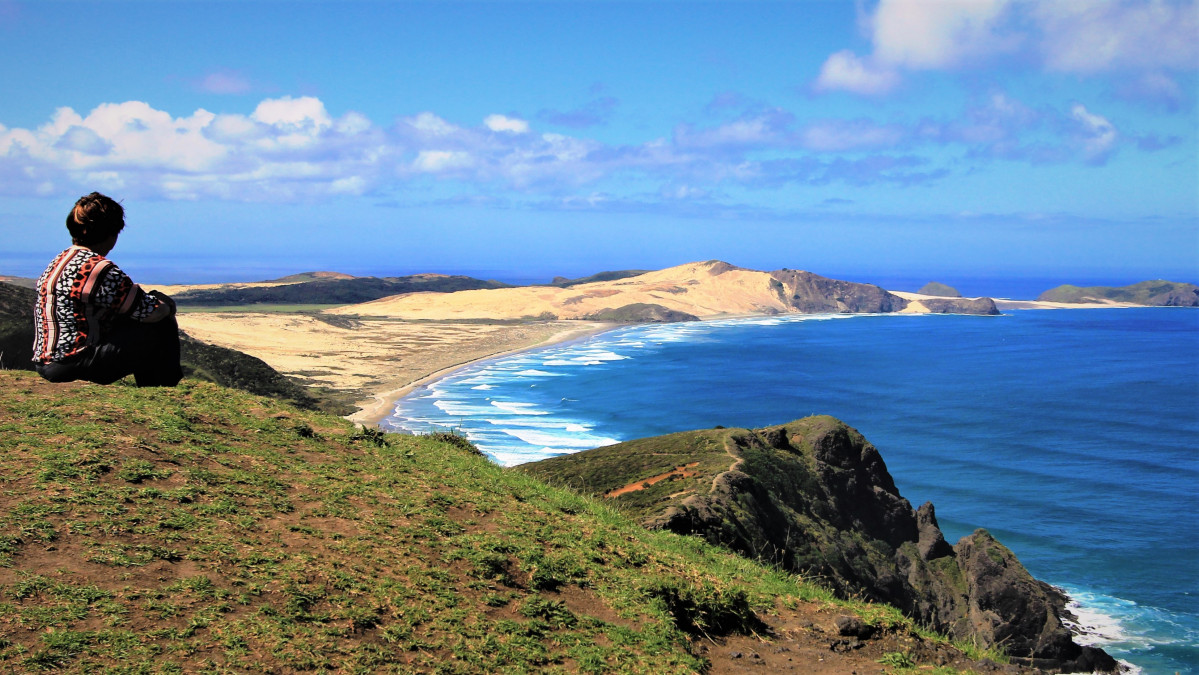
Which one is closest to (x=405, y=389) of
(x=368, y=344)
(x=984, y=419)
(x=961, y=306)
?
(x=368, y=344)

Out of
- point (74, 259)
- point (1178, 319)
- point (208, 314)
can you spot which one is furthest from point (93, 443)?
point (1178, 319)

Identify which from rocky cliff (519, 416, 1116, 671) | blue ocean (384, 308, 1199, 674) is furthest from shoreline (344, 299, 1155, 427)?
rocky cliff (519, 416, 1116, 671)

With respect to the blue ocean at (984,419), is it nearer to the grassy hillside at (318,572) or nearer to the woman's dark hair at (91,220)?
the grassy hillside at (318,572)

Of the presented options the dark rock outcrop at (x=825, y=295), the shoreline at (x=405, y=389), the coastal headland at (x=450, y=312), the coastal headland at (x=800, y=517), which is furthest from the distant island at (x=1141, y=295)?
the coastal headland at (x=800, y=517)

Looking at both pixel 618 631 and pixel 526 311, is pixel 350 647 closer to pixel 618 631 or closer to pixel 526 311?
pixel 618 631

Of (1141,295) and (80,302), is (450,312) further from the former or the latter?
(1141,295)

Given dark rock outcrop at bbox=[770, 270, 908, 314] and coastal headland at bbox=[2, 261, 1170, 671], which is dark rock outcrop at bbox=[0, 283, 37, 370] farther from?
dark rock outcrop at bbox=[770, 270, 908, 314]
